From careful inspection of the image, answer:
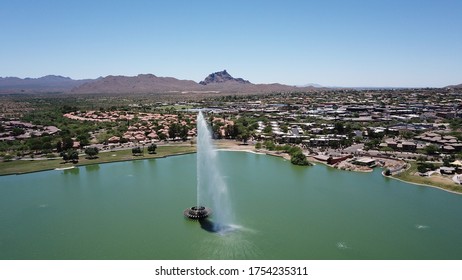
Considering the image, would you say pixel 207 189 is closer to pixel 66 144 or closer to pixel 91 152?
pixel 91 152

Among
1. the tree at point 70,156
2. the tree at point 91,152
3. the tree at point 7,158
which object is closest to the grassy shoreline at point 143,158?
the tree at point 70,156

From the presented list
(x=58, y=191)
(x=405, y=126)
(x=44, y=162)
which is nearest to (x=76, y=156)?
(x=44, y=162)

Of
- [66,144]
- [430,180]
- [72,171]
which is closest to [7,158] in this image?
[66,144]

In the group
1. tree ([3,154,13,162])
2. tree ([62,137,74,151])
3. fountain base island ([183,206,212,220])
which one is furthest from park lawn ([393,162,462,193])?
tree ([3,154,13,162])

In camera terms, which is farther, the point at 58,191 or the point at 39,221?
the point at 58,191

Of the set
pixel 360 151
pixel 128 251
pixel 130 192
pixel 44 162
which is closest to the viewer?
pixel 128 251

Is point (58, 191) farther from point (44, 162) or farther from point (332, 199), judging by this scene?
point (332, 199)

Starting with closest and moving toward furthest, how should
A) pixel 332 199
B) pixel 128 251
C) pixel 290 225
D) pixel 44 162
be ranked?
pixel 128 251
pixel 290 225
pixel 332 199
pixel 44 162
